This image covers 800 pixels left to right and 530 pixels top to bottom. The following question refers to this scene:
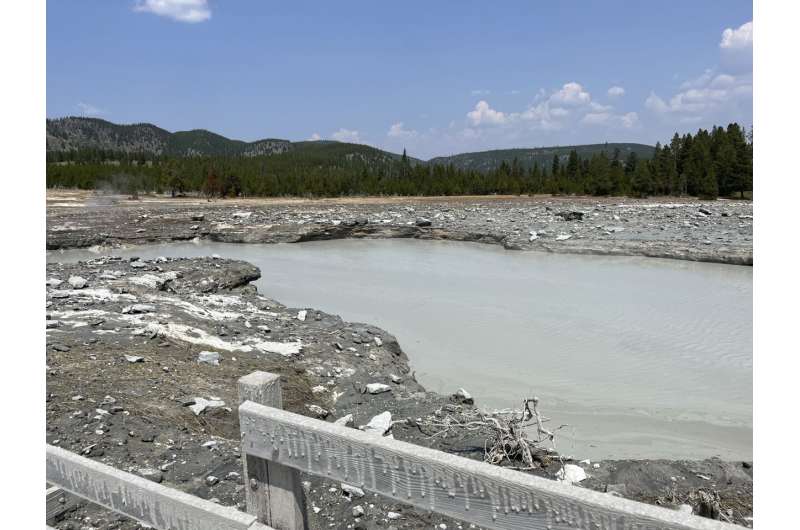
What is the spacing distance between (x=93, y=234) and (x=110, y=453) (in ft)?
68.7

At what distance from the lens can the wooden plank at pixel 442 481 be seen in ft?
4.85

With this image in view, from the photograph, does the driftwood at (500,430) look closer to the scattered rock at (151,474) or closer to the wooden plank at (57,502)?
the scattered rock at (151,474)

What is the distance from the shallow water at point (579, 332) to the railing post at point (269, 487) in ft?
13.6

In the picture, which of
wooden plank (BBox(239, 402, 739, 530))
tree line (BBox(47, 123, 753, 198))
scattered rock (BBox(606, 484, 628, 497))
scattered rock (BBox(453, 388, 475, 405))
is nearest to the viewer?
wooden plank (BBox(239, 402, 739, 530))

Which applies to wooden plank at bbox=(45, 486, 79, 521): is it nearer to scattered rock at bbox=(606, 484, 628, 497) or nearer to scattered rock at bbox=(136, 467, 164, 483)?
scattered rock at bbox=(136, 467, 164, 483)

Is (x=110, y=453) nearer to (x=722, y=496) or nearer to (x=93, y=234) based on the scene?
(x=722, y=496)

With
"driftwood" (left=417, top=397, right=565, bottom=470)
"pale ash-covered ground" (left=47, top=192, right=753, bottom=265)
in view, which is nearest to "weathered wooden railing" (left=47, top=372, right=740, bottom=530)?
"driftwood" (left=417, top=397, right=565, bottom=470)

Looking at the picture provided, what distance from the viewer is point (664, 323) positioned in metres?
10.6

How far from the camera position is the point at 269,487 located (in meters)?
2.13

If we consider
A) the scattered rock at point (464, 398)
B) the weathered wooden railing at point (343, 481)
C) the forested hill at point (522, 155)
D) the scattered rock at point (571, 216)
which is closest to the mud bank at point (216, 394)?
Result: the scattered rock at point (464, 398)

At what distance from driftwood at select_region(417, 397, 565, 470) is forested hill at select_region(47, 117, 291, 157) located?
6237 inches

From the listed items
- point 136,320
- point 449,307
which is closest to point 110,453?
point 136,320

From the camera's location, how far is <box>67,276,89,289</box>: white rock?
962 cm

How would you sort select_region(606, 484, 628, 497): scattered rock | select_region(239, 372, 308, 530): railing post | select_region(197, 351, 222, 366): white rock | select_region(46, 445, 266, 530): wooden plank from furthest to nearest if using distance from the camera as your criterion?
select_region(197, 351, 222, 366): white rock, select_region(606, 484, 628, 497): scattered rock, select_region(239, 372, 308, 530): railing post, select_region(46, 445, 266, 530): wooden plank
